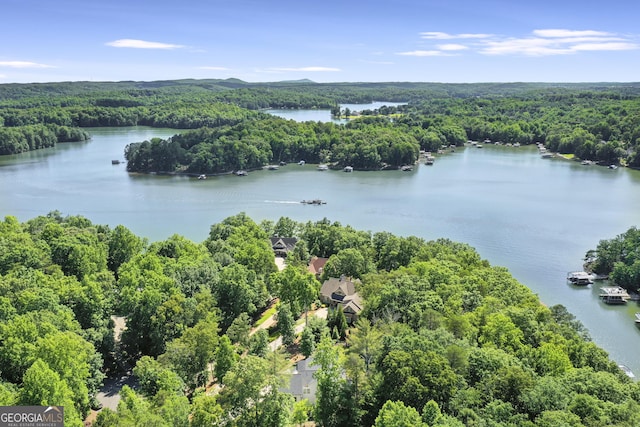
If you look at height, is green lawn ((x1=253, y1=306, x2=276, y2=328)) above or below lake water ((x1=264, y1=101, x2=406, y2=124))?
below

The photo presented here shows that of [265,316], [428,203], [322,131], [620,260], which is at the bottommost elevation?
Result: [265,316]

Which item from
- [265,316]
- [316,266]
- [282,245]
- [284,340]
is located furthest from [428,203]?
[284,340]

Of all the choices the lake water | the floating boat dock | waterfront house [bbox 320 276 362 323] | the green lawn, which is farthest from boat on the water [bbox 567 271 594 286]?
the lake water

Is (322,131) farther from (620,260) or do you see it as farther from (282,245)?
(620,260)

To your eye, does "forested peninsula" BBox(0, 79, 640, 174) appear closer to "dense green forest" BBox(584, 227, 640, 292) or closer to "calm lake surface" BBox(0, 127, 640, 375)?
"calm lake surface" BBox(0, 127, 640, 375)

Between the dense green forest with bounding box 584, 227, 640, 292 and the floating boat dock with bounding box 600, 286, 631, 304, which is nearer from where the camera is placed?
the floating boat dock with bounding box 600, 286, 631, 304

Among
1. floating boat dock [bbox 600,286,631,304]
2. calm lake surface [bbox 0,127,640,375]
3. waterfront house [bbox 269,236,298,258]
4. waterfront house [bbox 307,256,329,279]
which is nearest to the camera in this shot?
floating boat dock [bbox 600,286,631,304]

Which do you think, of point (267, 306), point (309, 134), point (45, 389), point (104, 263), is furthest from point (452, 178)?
point (45, 389)
